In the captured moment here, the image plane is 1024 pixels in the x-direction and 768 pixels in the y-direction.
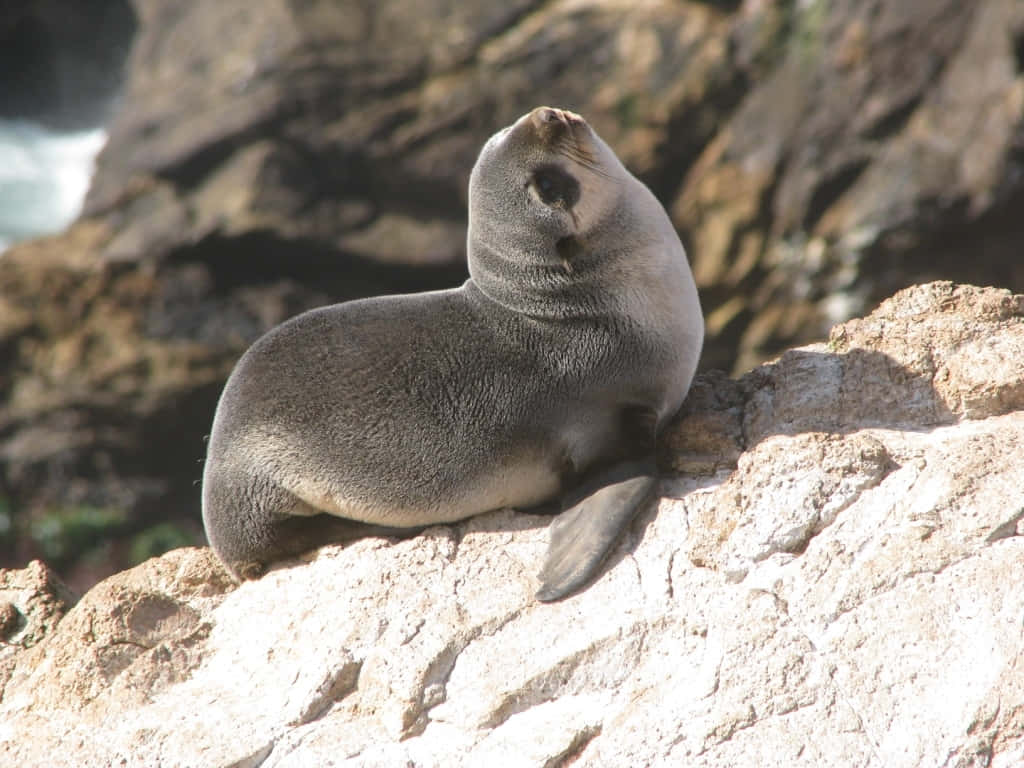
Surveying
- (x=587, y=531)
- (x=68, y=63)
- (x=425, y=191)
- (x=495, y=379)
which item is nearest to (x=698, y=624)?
(x=587, y=531)

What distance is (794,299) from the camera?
13.2 m

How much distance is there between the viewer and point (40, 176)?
78.4 feet

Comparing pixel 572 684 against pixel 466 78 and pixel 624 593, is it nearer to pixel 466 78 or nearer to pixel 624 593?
pixel 624 593

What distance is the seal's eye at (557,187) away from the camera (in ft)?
14.3

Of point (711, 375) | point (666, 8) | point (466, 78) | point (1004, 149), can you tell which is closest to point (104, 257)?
point (466, 78)

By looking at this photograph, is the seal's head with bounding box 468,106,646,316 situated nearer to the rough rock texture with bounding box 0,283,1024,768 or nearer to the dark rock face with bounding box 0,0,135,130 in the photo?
the rough rock texture with bounding box 0,283,1024,768

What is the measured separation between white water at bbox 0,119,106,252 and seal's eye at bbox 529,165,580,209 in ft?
60.7

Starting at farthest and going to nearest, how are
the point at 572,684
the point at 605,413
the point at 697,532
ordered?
the point at 605,413
the point at 697,532
the point at 572,684

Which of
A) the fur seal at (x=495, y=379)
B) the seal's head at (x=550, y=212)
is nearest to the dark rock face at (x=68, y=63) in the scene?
the fur seal at (x=495, y=379)

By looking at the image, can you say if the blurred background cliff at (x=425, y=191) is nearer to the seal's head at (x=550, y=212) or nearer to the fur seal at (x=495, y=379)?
Result: the fur seal at (x=495, y=379)

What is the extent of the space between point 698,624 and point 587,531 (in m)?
0.55

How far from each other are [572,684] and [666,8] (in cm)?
1239

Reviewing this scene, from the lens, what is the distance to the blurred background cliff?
1270 centimetres

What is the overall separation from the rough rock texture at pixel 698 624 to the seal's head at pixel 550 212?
713 millimetres
